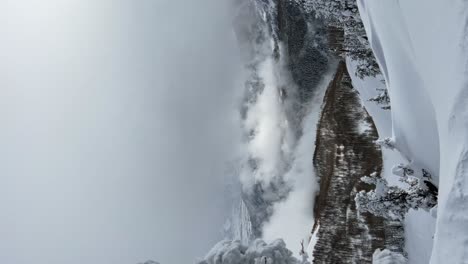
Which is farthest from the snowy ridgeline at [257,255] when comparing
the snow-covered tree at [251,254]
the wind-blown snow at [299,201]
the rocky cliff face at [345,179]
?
the wind-blown snow at [299,201]

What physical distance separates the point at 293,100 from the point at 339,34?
137 inches

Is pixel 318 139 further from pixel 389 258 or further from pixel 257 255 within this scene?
pixel 257 255

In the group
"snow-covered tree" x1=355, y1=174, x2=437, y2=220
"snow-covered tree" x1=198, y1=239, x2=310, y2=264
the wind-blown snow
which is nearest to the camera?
"snow-covered tree" x1=355, y1=174, x2=437, y2=220

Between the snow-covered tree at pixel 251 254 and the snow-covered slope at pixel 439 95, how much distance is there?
3.85 m

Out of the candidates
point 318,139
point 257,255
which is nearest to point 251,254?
point 257,255

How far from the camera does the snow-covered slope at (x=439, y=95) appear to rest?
374 centimetres

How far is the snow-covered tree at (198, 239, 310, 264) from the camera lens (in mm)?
10547

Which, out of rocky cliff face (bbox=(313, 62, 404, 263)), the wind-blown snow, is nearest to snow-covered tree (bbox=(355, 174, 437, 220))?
rocky cliff face (bbox=(313, 62, 404, 263))

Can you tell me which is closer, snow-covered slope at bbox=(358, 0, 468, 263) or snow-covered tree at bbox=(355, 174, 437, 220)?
snow-covered slope at bbox=(358, 0, 468, 263)

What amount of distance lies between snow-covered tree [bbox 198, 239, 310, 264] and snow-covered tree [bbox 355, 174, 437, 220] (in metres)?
2.24

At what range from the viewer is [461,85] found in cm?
401

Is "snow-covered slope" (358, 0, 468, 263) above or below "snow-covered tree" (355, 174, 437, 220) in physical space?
above

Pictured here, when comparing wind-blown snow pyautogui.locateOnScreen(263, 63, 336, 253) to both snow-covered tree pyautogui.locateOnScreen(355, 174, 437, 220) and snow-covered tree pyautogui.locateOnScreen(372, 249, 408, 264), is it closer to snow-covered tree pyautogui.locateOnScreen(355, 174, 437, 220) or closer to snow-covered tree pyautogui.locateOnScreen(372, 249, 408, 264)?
snow-covered tree pyautogui.locateOnScreen(372, 249, 408, 264)

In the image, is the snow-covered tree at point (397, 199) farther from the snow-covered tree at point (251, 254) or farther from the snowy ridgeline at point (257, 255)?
the snow-covered tree at point (251, 254)
